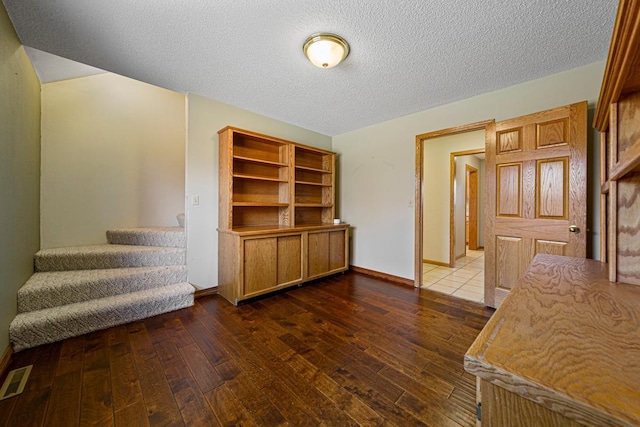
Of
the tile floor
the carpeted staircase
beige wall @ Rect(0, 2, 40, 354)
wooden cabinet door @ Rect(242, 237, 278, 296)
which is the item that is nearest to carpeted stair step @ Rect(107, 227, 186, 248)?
the carpeted staircase

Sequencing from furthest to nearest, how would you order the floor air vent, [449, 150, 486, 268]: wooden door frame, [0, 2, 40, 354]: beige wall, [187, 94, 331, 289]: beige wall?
[449, 150, 486, 268]: wooden door frame, [187, 94, 331, 289]: beige wall, [0, 2, 40, 354]: beige wall, the floor air vent

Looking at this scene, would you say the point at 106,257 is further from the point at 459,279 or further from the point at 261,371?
the point at 459,279

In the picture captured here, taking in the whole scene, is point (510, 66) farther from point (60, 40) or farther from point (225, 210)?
point (60, 40)

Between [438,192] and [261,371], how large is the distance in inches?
168

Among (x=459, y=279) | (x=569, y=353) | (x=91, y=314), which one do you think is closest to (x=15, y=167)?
(x=91, y=314)

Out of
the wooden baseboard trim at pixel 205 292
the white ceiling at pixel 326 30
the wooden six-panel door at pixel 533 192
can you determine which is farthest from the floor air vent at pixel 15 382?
the wooden six-panel door at pixel 533 192

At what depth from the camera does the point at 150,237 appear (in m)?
2.98

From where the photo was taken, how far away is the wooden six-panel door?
205 centimetres

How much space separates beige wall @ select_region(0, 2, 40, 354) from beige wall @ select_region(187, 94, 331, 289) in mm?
1243

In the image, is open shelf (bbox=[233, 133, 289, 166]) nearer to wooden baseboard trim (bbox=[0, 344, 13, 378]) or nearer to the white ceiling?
the white ceiling

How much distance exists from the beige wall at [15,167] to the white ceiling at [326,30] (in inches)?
10.7

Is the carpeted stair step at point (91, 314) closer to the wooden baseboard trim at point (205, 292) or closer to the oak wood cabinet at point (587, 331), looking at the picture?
the wooden baseboard trim at point (205, 292)

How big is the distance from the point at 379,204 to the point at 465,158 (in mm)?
2981

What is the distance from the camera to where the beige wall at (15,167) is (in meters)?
1.63
